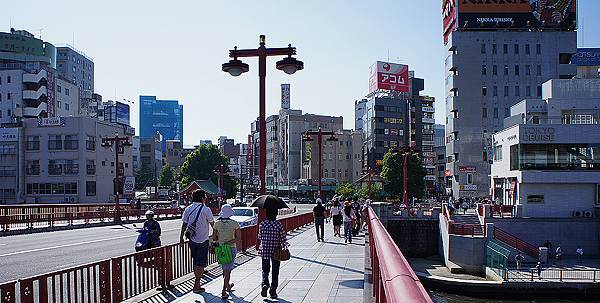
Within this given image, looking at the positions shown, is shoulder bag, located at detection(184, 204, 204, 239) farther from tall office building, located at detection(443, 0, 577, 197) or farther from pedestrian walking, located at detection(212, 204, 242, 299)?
tall office building, located at detection(443, 0, 577, 197)

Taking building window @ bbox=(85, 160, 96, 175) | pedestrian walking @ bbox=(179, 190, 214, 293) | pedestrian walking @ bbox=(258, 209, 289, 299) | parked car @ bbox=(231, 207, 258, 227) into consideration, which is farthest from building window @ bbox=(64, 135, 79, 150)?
pedestrian walking @ bbox=(258, 209, 289, 299)

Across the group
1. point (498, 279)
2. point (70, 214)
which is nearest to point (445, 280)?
point (498, 279)

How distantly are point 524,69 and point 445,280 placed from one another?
1941 inches

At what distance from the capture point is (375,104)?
10894 centimetres

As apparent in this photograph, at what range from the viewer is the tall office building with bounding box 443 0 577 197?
7888cm

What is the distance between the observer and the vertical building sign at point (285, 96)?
139625 millimetres

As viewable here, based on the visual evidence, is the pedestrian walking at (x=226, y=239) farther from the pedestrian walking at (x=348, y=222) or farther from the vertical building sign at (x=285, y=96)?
the vertical building sign at (x=285, y=96)

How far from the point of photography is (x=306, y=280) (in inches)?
531

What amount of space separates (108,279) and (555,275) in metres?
34.5

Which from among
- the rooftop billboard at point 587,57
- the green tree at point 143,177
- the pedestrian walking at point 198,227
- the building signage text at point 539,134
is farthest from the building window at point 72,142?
the rooftop billboard at point 587,57

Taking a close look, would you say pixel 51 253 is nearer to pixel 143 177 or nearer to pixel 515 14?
pixel 515 14

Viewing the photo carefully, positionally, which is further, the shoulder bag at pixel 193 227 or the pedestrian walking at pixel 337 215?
the pedestrian walking at pixel 337 215

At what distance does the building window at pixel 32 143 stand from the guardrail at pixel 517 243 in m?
43.9

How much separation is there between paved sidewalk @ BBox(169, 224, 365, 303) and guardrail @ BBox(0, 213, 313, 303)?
77cm
